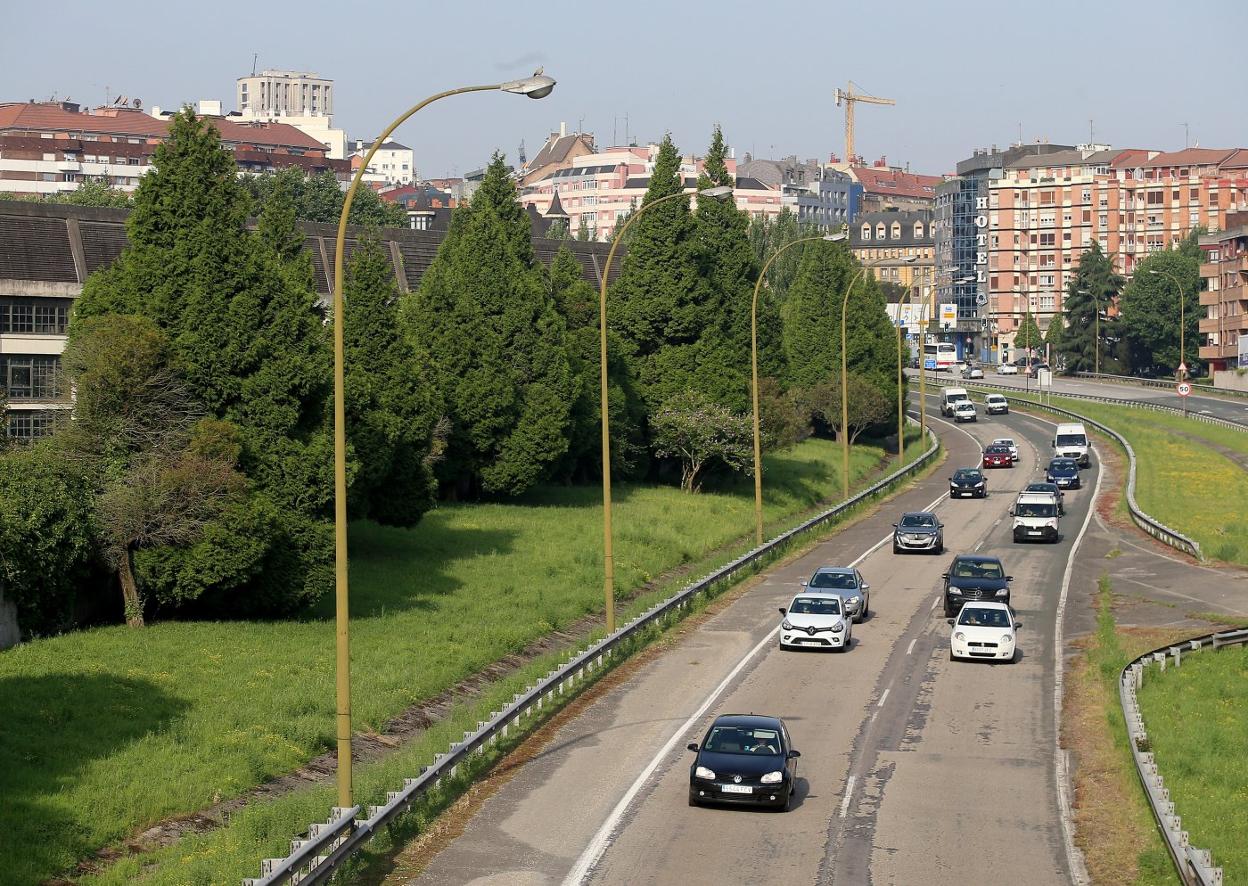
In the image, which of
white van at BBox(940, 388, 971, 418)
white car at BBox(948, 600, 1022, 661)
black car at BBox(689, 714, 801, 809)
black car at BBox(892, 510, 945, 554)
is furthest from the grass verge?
white van at BBox(940, 388, 971, 418)

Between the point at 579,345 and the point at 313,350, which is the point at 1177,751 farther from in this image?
the point at 579,345

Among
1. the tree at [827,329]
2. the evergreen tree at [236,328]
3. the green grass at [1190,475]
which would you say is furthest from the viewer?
the tree at [827,329]

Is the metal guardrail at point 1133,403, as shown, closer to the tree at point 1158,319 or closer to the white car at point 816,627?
the tree at point 1158,319

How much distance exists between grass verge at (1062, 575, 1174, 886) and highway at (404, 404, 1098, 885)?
1.81 ft

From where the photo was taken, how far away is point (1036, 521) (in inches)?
2479

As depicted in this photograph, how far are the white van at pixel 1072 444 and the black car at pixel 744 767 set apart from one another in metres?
67.7

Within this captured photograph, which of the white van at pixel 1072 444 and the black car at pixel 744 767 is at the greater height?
the white van at pixel 1072 444

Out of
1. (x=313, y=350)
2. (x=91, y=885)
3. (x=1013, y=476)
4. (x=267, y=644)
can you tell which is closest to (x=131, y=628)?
(x=267, y=644)

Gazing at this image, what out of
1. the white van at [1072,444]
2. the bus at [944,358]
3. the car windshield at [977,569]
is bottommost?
the car windshield at [977,569]

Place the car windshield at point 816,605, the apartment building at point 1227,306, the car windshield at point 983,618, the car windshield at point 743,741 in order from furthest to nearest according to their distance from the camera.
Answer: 1. the apartment building at point 1227,306
2. the car windshield at point 816,605
3. the car windshield at point 983,618
4. the car windshield at point 743,741

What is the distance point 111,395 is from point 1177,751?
25.0m

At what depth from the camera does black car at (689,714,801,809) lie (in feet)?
84.2

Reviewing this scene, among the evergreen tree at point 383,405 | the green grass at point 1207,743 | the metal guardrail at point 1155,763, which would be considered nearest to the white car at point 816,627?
the metal guardrail at point 1155,763

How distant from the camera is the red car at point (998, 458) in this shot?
307 ft
